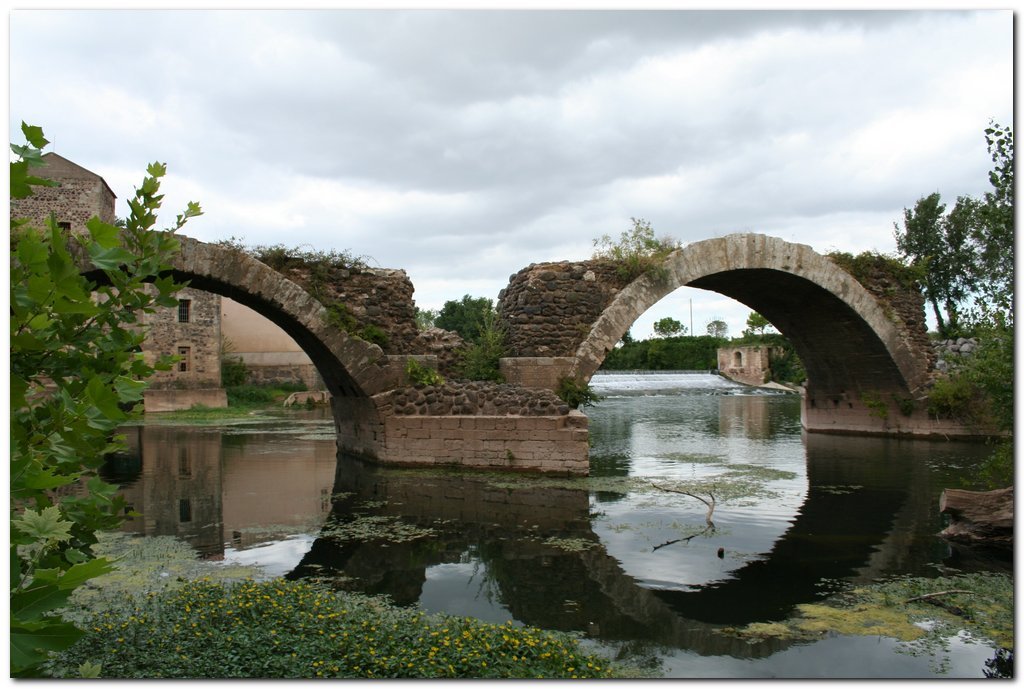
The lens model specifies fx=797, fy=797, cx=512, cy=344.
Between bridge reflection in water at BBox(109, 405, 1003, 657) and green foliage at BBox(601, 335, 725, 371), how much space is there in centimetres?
3860

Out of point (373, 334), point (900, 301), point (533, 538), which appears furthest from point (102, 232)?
point (900, 301)

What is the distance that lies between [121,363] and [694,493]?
7172 millimetres

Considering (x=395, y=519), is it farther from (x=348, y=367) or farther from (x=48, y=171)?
(x=48, y=171)

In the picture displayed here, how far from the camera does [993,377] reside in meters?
7.09

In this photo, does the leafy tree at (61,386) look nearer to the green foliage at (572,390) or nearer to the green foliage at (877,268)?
the green foliage at (572,390)

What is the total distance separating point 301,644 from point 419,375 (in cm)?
690

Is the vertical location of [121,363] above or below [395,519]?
above

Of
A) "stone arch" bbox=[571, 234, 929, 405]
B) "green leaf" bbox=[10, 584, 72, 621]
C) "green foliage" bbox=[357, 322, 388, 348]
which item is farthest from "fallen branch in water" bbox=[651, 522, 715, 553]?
"green foliage" bbox=[357, 322, 388, 348]

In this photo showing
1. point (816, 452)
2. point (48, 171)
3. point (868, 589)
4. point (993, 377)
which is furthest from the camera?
point (48, 171)

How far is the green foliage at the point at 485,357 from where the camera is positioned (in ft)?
36.3

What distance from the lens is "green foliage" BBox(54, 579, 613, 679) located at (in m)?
3.32

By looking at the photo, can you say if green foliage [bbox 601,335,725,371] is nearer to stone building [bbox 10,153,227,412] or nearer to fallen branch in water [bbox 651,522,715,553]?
stone building [bbox 10,153,227,412]

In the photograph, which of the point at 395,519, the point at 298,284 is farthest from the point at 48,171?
the point at 395,519

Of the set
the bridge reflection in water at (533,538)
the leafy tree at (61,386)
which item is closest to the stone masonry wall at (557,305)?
the bridge reflection in water at (533,538)
